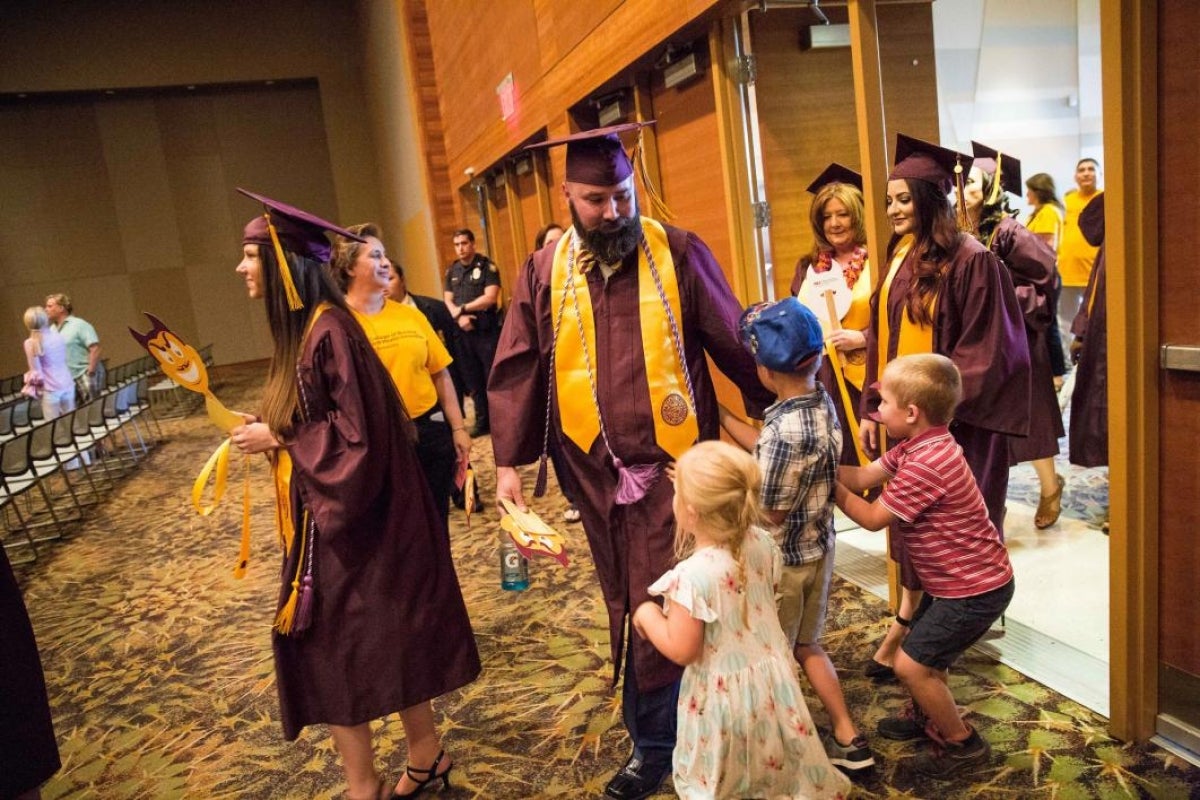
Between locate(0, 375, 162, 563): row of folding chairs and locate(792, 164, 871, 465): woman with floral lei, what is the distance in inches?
197

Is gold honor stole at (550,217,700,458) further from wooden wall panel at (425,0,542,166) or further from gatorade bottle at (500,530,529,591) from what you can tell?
wooden wall panel at (425,0,542,166)

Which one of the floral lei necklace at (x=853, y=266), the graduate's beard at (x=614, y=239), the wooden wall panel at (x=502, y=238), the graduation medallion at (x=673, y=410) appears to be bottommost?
the graduation medallion at (x=673, y=410)

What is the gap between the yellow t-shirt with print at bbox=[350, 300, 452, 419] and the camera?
300 centimetres

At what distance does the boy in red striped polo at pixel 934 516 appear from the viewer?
6.00 feet

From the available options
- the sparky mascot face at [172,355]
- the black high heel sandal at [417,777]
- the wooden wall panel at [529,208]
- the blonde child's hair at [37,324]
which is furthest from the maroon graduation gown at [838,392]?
the blonde child's hair at [37,324]

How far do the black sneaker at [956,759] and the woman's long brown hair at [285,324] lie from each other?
179 centimetres

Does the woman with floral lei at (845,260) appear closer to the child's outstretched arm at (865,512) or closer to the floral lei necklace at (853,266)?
the floral lei necklace at (853,266)

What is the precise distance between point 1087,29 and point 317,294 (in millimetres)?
7134

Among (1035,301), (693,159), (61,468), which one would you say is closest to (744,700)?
(1035,301)

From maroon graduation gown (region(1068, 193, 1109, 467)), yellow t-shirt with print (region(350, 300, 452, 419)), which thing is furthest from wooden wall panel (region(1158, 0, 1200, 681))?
yellow t-shirt with print (region(350, 300, 452, 419))

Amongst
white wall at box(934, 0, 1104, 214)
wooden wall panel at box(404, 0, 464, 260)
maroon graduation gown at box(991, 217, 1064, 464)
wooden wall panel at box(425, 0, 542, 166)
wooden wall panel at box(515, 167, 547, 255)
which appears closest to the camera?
maroon graduation gown at box(991, 217, 1064, 464)

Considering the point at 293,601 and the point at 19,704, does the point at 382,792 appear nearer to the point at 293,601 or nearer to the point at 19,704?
the point at 293,601

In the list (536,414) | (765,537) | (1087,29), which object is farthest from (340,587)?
(1087,29)

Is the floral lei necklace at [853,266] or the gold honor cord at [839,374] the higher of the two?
the floral lei necklace at [853,266]
